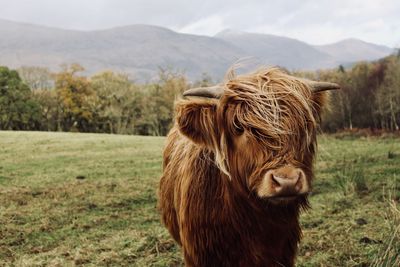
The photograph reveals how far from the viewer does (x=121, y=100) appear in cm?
5706

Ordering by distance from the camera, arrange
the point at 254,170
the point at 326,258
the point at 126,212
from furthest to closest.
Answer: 1. the point at 126,212
2. the point at 326,258
3. the point at 254,170

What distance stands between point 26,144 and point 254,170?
22.2 meters

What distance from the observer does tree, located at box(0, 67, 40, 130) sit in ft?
164

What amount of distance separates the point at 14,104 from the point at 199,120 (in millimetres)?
50413

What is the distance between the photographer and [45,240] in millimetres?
7934

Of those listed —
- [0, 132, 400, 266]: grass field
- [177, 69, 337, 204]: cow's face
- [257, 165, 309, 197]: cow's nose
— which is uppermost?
[177, 69, 337, 204]: cow's face

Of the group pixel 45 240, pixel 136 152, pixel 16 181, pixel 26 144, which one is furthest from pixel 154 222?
pixel 26 144

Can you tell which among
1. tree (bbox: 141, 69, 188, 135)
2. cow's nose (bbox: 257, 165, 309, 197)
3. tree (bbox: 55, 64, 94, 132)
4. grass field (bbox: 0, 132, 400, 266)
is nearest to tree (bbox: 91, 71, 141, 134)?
tree (bbox: 55, 64, 94, 132)

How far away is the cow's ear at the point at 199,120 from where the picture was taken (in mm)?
4035

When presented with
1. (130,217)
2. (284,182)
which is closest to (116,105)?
(130,217)

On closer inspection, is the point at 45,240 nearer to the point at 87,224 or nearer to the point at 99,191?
the point at 87,224

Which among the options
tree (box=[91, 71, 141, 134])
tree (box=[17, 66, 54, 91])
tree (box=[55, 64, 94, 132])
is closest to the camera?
tree (box=[91, 71, 141, 134])

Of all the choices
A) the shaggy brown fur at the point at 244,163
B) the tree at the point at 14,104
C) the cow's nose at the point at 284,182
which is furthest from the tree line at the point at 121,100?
the cow's nose at the point at 284,182

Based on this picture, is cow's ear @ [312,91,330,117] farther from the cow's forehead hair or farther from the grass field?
the grass field
